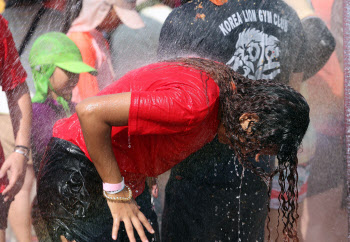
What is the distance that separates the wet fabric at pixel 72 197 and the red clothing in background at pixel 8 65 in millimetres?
443

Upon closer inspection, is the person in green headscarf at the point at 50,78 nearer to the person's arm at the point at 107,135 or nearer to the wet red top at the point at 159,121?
the wet red top at the point at 159,121

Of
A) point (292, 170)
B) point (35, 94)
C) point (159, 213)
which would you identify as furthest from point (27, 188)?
point (292, 170)

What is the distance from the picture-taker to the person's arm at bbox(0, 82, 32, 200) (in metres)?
1.99

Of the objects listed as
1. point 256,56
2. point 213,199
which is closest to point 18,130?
point 213,199

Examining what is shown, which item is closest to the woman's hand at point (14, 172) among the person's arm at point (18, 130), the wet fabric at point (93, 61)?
the person's arm at point (18, 130)

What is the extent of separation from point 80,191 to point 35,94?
0.68 metres

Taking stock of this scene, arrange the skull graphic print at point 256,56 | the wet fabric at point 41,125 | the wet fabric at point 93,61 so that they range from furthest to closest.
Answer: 1. the skull graphic print at point 256,56
2. the wet fabric at point 93,61
3. the wet fabric at point 41,125

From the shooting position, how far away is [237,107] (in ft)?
5.25

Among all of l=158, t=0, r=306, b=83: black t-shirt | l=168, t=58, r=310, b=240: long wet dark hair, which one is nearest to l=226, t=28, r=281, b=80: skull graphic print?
l=158, t=0, r=306, b=83: black t-shirt

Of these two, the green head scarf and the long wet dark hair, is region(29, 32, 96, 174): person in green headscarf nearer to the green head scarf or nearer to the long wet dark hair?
the green head scarf

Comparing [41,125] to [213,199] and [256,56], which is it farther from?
[256,56]

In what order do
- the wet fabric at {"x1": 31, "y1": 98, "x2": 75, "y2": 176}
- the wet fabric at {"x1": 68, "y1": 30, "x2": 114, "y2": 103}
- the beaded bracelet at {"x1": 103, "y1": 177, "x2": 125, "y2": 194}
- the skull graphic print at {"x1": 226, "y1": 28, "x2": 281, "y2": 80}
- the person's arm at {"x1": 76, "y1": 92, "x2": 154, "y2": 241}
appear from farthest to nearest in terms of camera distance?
the skull graphic print at {"x1": 226, "y1": 28, "x2": 281, "y2": 80} → the wet fabric at {"x1": 68, "y1": 30, "x2": 114, "y2": 103} → the wet fabric at {"x1": 31, "y1": 98, "x2": 75, "y2": 176} → the beaded bracelet at {"x1": 103, "y1": 177, "x2": 125, "y2": 194} → the person's arm at {"x1": 76, "y1": 92, "x2": 154, "y2": 241}

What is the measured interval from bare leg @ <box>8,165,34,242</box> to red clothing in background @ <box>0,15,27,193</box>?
0.34 feet

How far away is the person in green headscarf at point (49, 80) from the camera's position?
2.06 m
